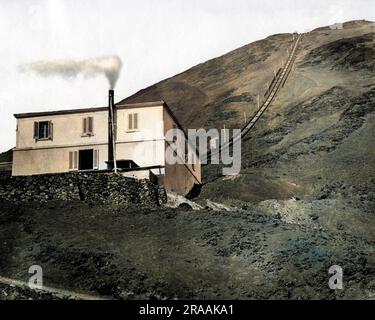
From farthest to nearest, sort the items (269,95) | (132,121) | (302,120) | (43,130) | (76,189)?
1. (269,95)
2. (302,120)
3. (43,130)
4. (132,121)
5. (76,189)

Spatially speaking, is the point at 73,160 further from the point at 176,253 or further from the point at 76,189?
the point at 176,253

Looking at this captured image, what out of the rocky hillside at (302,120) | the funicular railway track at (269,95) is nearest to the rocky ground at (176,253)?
the rocky hillside at (302,120)

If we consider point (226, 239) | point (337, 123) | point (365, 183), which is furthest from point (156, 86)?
point (226, 239)

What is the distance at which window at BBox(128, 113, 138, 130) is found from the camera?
1776 inches

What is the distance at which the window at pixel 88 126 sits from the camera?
45.6 m

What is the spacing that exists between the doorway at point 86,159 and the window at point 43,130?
8.50 ft

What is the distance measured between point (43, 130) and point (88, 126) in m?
3.26

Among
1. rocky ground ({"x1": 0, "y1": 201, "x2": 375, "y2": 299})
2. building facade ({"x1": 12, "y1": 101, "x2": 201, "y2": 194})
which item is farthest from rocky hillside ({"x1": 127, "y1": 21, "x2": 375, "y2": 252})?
rocky ground ({"x1": 0, "y1": 201, "x2": 375, "y2": 299})

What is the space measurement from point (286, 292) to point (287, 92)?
63.7 m

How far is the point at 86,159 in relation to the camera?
150 ft

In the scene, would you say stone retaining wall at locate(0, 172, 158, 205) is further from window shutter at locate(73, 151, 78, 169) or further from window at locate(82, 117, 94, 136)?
window at locate(82, 117, 94, 136)

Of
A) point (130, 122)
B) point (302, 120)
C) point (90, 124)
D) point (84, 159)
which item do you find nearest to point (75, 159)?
point (84, 159)

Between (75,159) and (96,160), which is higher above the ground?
(75,159)
